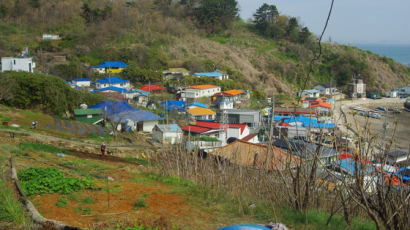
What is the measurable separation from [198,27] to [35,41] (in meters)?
20.4

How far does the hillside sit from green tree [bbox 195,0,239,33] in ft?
1.77

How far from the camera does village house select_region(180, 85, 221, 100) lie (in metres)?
26.2

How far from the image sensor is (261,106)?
26.1 meters

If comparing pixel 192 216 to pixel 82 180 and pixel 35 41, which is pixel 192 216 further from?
pixel 35 41

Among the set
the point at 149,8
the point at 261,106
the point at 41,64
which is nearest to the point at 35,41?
the point at 41,64

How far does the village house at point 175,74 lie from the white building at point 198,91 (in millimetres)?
3632

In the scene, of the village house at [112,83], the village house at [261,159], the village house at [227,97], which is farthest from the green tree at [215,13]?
the village house at [261,159]

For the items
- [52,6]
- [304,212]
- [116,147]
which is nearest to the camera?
[304,212]

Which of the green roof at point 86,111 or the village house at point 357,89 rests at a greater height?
the village house at point 357,89

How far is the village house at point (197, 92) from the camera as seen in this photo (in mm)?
26156

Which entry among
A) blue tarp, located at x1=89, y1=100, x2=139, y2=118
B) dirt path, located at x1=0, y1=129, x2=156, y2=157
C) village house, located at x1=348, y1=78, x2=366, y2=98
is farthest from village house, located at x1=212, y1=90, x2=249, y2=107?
village house, located at x1=348, y1=78, x2=366, y2=98

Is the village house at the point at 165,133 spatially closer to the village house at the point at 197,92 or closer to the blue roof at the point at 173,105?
the blue roof at the point at 173,105

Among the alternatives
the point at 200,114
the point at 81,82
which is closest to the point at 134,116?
the point at 200,114

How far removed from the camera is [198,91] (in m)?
26.4
